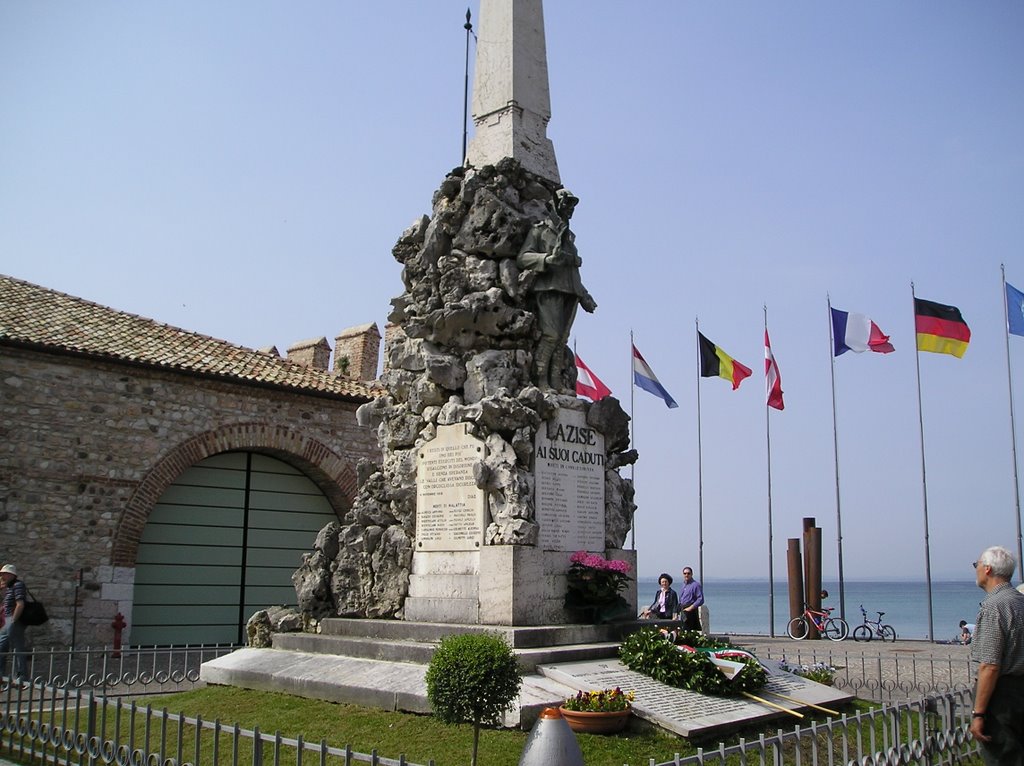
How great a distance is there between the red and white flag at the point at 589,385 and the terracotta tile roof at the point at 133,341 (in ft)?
15.9

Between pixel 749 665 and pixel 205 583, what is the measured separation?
13.7 m

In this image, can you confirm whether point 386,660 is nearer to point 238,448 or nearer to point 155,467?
point 155,467

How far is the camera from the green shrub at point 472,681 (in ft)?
21.8

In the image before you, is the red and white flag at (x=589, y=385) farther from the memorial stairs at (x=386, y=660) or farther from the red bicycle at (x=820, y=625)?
the memorial stairs at (x=386, y=660)

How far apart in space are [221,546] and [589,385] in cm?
894

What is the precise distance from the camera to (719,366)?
79.5ft

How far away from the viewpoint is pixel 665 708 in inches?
317

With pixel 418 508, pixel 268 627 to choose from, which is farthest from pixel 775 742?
pixel 268 627

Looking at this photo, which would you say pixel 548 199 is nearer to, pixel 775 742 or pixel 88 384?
pixel 775 742

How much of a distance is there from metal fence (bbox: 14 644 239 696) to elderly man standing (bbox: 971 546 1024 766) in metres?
6.69

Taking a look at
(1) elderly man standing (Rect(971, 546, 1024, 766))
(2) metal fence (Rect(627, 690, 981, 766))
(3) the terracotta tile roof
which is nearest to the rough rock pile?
(2) metal fence (Rect(627, 690, 981, 766))

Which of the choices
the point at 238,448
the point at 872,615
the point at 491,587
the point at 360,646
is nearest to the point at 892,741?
the point at 491,587

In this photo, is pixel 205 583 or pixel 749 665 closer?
pixel 749 665

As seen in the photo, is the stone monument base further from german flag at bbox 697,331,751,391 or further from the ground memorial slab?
german flag at bbox 697,331,751,391
